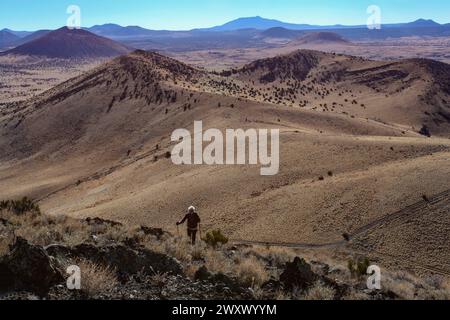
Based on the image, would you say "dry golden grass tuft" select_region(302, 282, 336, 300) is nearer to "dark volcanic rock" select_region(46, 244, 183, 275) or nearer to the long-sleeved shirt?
"dark volcanic rock" select_region(46, 244, 183, 275)

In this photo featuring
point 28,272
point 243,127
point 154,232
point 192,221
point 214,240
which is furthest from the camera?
point 243,127

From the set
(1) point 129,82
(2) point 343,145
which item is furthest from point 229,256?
(1) point 129,82

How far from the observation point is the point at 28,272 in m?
8.19

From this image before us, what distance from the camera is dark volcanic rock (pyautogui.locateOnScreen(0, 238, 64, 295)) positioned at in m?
8.12

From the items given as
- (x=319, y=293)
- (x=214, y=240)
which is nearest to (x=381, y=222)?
(x=214, y=240)

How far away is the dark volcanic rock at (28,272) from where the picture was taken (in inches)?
320

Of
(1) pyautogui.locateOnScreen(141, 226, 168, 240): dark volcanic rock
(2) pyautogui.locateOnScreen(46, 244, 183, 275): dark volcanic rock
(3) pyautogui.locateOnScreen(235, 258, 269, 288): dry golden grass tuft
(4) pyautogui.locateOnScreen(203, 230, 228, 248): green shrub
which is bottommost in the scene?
(4) pyautogui.locateOnScreen(203, 230, 228, 248): green shrub

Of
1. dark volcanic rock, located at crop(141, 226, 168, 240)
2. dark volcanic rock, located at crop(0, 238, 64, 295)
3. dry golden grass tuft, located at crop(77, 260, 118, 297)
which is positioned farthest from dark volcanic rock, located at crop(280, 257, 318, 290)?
dark volcanic rock, located at crop(141, 226, 168, 240)

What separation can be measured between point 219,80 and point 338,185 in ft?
192

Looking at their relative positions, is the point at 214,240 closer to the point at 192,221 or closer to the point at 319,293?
the point at 192,221

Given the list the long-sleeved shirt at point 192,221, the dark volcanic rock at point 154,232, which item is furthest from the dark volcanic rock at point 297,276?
the long-sleeved shirt at point 192,221

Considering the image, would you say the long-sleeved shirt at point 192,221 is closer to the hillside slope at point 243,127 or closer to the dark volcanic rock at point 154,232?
the dark volcanic rock at point 154,232

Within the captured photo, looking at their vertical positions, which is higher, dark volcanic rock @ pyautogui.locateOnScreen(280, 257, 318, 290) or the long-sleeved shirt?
dark volcanic rock @ pyautogui.locateOnScreen(280, 257, 318, 290)
